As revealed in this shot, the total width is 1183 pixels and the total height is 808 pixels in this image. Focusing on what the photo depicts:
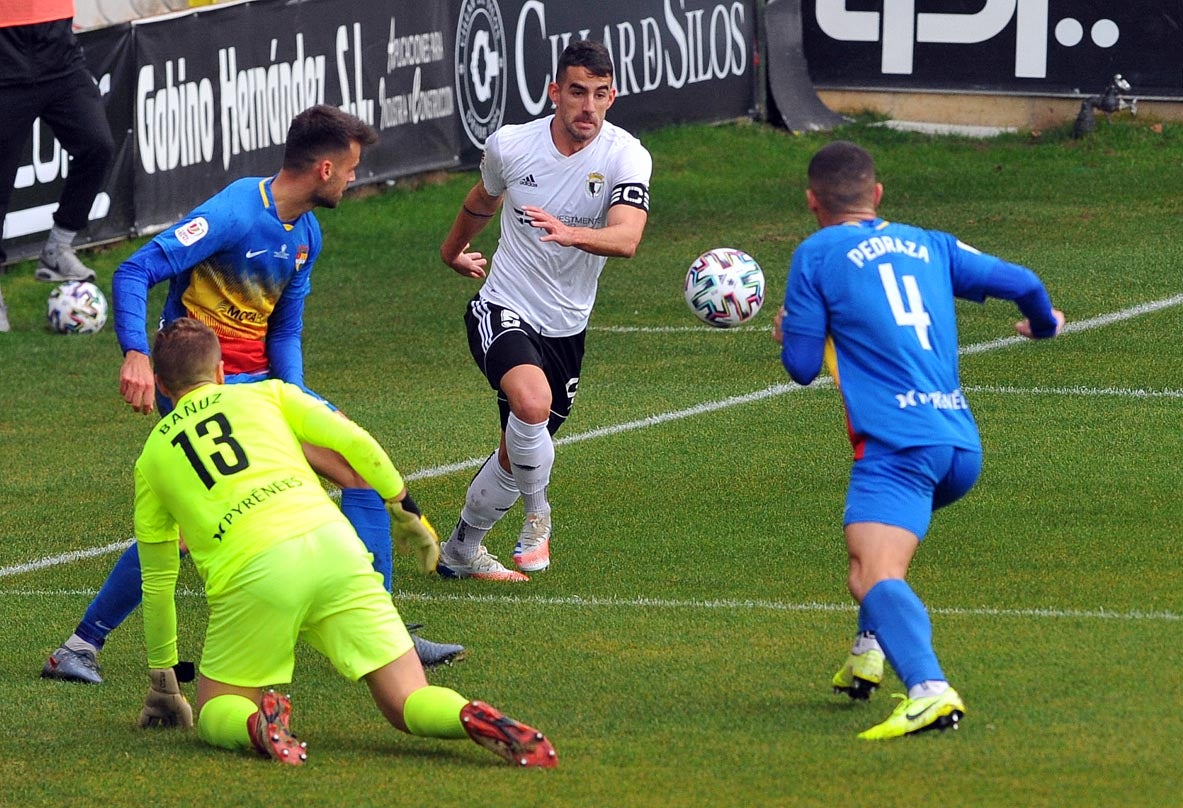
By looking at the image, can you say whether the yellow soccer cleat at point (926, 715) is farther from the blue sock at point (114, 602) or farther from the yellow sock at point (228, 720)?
the blue sock at point (114, 602)

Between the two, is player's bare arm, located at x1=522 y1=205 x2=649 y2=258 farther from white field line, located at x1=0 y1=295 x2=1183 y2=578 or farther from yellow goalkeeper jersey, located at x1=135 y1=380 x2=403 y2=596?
white field line, located at x1=0 y1=295 x2=1183 y2=578

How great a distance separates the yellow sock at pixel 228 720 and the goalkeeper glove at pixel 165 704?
0.38m

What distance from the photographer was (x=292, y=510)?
596 cm

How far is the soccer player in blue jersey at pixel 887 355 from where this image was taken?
5.99 metres

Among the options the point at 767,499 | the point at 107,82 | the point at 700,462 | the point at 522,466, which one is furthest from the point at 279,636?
the point at 107,82

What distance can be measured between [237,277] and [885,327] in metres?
2.72

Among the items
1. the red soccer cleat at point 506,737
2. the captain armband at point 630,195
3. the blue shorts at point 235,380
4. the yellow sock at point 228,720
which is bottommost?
the yellow sock at point 228,720

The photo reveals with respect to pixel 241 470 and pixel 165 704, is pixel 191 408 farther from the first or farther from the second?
pixel 165 704

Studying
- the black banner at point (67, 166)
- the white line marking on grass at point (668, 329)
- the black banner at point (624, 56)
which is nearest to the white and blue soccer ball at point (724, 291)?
the white line marking on grass at point (668, 329)

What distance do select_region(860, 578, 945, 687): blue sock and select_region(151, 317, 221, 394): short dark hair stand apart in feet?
7.10

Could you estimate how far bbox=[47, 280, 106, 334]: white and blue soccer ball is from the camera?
46.6ft

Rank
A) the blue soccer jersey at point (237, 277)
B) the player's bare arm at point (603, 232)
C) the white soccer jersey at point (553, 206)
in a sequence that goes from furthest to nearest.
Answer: the white soccer jersey at point (553, 206) < the player's bare arm at point (603, 232) < the blue soccer jersey at point (237, 277)

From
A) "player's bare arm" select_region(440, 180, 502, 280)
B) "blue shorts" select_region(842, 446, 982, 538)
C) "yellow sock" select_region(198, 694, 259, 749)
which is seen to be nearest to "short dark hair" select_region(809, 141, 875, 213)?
"blue shorts" select_region(842, 446, 982, 538)

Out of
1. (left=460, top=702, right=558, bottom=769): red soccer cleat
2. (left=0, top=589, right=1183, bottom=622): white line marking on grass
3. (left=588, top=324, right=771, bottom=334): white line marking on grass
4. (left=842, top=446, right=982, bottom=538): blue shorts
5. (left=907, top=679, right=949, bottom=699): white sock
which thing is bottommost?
(left=588, top=324, right=771, bottom=334): white line marking on grass
